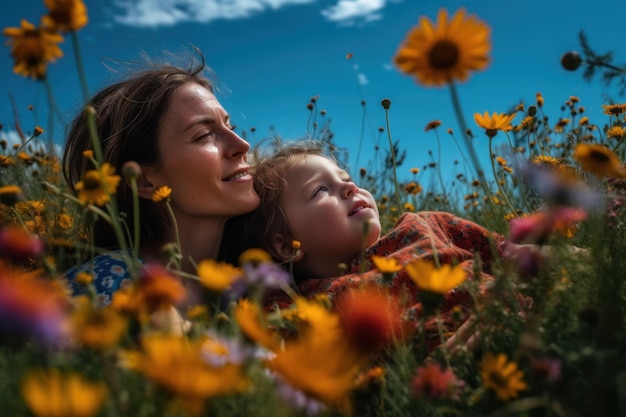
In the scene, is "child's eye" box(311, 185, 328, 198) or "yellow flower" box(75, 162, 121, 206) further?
"child's eye" box(311, 185, 328, 198)

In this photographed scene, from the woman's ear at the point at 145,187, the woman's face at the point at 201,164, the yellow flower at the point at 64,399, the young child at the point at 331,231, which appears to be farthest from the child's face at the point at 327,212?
the yellow flower at the point at 64,399

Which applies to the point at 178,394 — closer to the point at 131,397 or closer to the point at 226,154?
the point at 131,397

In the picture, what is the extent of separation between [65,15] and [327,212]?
1290 mm

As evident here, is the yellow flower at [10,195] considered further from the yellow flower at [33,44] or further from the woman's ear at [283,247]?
the woman's ear at [283,247]

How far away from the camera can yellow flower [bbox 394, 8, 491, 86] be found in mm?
1106

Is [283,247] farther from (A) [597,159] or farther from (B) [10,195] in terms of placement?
(A) [597,159]

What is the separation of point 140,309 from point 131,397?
0.14m

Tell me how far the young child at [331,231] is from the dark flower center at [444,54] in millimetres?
1005

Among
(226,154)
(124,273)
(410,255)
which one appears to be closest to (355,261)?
(410,255)

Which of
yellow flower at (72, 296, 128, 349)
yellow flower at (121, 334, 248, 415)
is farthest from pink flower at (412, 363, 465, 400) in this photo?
yellow flower at (72, 296, 128, 349)

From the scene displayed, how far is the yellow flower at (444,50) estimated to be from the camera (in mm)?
1106

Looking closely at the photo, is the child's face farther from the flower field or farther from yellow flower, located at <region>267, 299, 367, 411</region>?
yellow flower, located at <region>267, 299, 367, 411</region>

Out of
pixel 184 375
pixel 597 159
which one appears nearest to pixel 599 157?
pixel 597 159

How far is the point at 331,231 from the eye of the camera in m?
2.23
